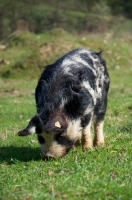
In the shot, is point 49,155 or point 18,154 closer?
point 49,155

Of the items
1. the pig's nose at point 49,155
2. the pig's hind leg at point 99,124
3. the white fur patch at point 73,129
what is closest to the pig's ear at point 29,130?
the pig's nose at point 49,155

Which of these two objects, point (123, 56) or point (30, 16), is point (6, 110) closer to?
point (123, 56)

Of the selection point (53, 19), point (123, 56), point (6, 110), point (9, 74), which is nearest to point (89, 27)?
point (53, 19)

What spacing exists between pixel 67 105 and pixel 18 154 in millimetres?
1690

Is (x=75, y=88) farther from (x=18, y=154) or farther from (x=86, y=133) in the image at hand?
(x=18, y=154)

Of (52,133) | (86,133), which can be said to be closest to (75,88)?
(86,133)

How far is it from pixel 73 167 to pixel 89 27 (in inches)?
1330

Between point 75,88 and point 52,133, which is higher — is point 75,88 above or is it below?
above

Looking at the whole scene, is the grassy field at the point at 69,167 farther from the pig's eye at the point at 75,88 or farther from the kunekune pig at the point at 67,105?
the pig's eye at the point at 75,88

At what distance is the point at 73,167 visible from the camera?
678cm

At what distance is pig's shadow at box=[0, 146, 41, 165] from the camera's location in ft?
26.1

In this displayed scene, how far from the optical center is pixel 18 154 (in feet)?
28.0

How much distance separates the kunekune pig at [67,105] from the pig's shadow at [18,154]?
0.62 metres

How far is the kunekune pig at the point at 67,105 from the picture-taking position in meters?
7.26
